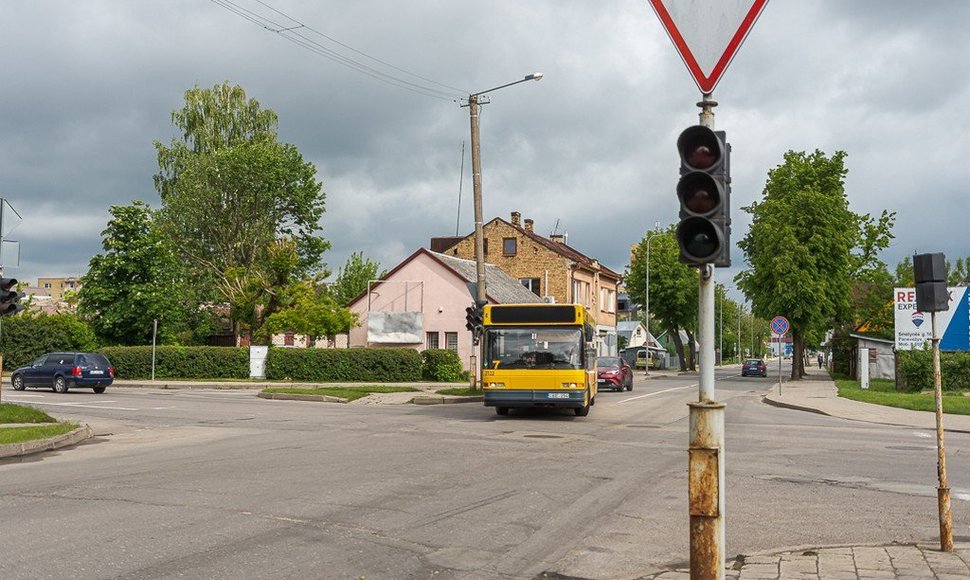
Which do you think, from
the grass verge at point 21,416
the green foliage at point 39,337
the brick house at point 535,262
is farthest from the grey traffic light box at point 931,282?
the brick house at point 535,262

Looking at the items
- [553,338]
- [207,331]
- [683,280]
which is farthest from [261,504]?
[683,280]

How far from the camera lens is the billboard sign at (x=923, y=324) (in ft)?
119

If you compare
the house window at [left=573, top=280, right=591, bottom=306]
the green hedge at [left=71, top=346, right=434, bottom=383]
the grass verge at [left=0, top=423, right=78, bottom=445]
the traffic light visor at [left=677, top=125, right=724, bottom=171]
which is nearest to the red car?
the green hedge at [left=71, top=346, right=434, bottom=383]

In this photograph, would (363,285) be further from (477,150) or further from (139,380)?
(477,150)

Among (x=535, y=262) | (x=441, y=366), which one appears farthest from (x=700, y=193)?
(x=535, y=262)

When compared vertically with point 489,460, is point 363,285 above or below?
above

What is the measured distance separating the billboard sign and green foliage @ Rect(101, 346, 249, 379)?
29.7 m

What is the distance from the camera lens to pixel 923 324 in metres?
36.6

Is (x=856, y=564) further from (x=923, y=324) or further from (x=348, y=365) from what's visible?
(x=348, y=365)

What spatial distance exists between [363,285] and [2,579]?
7543 centimetres

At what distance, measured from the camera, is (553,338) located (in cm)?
2061

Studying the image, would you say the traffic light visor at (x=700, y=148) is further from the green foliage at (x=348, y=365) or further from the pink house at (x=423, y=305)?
the pink house at (x=423, y=305)

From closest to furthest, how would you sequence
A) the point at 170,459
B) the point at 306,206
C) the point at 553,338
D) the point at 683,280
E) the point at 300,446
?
the point at 170,459 < the point at 300,446 < the point at 553,338 < the point at 306,206 < the point at 683,280

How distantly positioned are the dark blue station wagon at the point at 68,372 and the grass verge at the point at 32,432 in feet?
55.5
